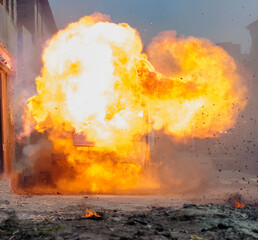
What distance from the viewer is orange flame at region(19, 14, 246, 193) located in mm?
10062

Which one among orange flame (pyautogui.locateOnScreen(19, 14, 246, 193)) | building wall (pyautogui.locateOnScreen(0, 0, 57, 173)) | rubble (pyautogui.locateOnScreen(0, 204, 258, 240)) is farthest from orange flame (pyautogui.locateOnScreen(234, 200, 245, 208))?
building wall (pyautogui.locateOnScreen(0, 0, 57, 173))

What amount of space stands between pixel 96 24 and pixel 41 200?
248 inches

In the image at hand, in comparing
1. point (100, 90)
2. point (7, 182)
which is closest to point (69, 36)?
point (100, 90)

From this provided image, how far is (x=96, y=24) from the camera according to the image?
10219 millimetres

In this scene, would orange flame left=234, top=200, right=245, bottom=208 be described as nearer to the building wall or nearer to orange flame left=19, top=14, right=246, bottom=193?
orange flame left=19, top=14, right=246, bottom=193

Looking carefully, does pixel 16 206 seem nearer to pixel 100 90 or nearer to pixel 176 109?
pixel 100 90

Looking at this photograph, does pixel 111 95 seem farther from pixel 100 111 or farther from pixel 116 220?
pixel 116 220

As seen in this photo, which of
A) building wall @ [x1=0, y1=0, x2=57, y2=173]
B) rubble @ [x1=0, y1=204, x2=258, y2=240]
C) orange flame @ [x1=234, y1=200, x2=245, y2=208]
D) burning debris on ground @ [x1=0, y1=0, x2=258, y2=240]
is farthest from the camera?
building wall @ [x1=0, y1=0, x2=57, y2=173]

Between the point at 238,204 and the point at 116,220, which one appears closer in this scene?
the point at 116,220

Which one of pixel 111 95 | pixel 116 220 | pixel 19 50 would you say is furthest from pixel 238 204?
pixel 19 50

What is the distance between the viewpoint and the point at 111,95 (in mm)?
10406

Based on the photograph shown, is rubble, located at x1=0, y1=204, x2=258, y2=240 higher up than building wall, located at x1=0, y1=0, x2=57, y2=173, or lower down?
lower down

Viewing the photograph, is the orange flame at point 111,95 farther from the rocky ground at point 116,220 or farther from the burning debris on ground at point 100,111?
the rocky ground at point 116,220

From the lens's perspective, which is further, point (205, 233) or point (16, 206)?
point (16, 206)
